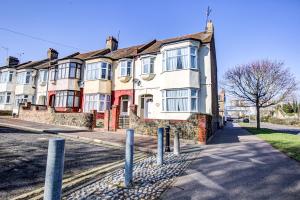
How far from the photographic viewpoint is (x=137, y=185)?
416 centimetres

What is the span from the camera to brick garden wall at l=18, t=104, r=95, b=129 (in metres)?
16.2

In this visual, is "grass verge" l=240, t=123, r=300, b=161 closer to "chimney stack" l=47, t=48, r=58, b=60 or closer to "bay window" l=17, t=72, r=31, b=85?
"bay window" l=17, t=72, r=31, b=85

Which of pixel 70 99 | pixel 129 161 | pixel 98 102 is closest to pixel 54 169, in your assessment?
pixel 129 161

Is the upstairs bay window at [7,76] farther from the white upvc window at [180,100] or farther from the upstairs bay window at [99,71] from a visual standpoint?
the white upvc window at [180,100]

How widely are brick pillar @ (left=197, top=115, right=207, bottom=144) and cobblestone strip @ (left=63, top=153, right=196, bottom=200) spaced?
575 cm

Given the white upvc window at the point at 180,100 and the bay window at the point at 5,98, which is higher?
the bay window at the point at 5,98

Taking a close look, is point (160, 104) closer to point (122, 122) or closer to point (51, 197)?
point (122, 122)

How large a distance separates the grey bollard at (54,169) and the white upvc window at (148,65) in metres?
16.3

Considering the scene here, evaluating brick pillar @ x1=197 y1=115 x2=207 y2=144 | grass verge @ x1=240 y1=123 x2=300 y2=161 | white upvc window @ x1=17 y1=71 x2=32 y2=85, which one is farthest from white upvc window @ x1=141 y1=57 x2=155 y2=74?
white upvc window @ x1=17 y1=71 x2=32 y2=85

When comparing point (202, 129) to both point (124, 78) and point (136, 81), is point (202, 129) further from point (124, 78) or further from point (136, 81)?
point (124, 78)

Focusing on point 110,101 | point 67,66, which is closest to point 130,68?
point 110,101

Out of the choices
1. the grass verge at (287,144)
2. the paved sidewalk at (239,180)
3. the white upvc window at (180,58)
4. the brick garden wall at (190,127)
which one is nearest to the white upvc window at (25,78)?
the white upvc window at (180,58)

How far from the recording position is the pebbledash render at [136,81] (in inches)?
635

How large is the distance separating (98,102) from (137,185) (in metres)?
17.4
